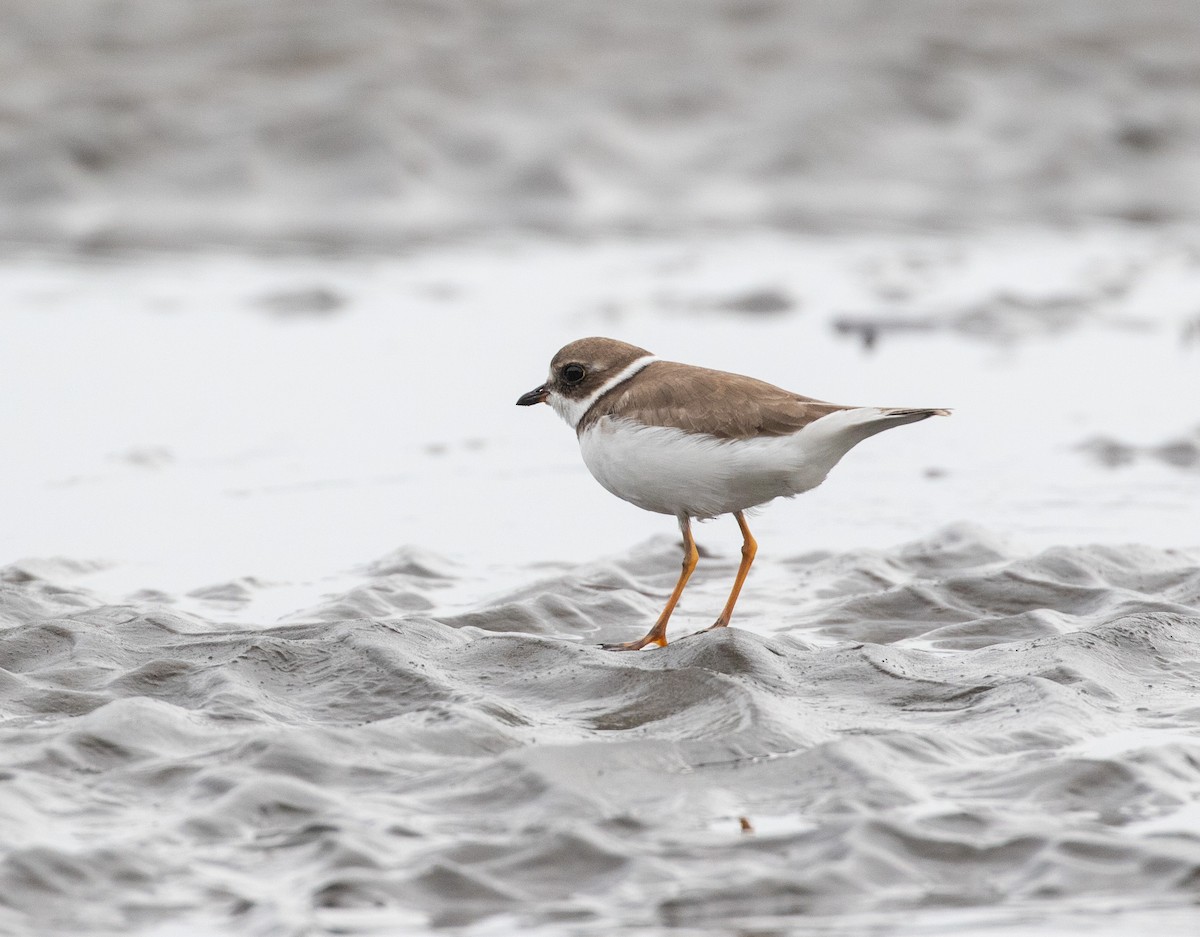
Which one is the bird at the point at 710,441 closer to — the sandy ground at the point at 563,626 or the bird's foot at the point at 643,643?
the bird's foot at the point at 643,643

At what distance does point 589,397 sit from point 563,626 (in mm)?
908

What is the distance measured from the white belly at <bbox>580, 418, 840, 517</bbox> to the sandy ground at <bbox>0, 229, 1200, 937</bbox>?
0.58 m

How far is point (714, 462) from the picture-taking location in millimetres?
6180

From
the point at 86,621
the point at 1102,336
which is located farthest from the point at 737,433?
the point at 1102,336

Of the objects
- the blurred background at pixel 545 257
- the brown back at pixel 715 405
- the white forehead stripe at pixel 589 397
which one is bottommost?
the blurred background at pixel 545 257

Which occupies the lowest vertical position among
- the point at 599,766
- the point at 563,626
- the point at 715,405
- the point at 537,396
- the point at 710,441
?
the point at 563,626

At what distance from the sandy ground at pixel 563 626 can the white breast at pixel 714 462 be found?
580 mm

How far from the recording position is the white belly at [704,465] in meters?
6.12

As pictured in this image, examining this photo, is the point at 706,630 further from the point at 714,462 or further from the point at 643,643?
the point at 714,462

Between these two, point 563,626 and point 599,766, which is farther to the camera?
point 563,626

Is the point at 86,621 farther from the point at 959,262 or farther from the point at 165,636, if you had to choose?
the point at 959,262

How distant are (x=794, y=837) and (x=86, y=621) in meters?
3.19

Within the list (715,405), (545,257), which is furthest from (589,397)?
(545,257)

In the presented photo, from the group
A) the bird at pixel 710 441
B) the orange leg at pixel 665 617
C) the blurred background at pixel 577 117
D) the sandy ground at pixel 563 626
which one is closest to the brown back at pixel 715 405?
the bird at pixel 710 441
